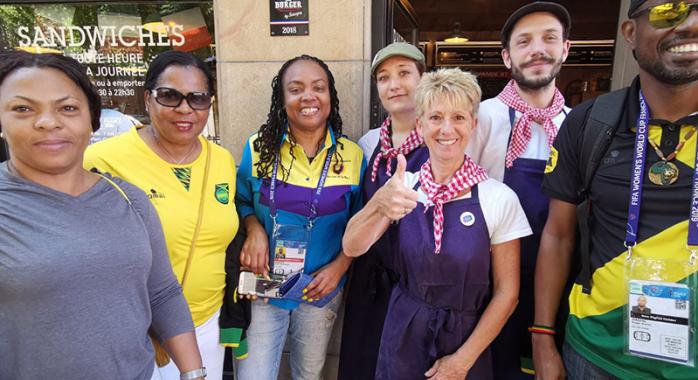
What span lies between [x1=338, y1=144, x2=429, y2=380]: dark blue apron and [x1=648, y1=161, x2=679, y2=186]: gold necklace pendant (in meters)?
0.94

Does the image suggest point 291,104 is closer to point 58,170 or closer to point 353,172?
point 353,172

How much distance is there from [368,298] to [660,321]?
142cm

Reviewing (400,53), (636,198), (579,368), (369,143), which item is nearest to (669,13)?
(636,198)

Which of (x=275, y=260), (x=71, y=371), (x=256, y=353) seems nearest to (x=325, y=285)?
(x=275, y=260)

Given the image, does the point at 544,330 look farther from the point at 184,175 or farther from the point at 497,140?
the point at 184,175

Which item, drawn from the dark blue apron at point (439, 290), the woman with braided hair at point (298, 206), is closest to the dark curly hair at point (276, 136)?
the woman with braided hair at point (298, 206)

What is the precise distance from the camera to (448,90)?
5.84 ft

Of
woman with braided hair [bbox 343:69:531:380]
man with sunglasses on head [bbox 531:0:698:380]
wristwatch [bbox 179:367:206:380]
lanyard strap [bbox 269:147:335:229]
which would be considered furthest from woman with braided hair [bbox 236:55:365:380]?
man with sunglasses on head [bbox 531:0:698:380]

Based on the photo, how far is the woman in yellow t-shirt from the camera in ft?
6.15

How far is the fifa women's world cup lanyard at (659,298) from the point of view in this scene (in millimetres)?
1421

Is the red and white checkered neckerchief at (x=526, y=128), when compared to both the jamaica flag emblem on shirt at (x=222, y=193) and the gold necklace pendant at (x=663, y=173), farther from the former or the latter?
the jamaica flag emblem on shirt at (x=222, y=193)

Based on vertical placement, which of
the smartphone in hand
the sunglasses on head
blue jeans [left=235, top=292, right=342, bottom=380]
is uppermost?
the sunglasses on head

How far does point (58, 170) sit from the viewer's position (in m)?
1.34

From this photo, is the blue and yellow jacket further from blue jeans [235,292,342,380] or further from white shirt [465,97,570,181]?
white shirt [465,97,570,181]
